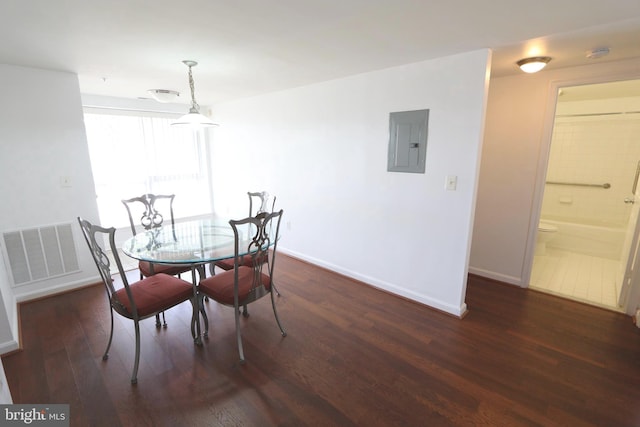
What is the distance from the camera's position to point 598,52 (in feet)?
7.06

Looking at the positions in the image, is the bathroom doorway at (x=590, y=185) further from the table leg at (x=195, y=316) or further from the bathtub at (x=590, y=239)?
the table leg at (x=195, y=316)

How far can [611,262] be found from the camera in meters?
Result: 3.85

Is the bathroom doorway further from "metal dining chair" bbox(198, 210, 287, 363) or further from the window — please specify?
the window

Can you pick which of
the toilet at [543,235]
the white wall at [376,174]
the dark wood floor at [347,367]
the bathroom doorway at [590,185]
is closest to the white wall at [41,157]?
the dark wood floor at [347,367]

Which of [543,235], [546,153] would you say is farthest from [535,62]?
[543,235]

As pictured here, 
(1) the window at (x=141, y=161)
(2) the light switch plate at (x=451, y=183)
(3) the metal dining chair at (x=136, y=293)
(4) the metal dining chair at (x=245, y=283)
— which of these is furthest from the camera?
(1) the window at (x=141, y=161)

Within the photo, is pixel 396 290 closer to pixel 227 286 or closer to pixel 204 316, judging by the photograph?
pixel 227 286

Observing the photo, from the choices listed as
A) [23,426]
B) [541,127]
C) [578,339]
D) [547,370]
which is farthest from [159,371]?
[541,127]

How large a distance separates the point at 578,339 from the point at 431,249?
128cm

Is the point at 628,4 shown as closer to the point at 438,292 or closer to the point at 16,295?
the point at 438,292

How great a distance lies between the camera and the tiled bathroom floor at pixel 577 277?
2.94 metres

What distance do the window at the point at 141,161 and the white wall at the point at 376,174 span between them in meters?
1.38

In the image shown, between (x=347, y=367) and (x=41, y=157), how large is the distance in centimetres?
345

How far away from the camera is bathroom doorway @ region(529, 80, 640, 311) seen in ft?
12.0
